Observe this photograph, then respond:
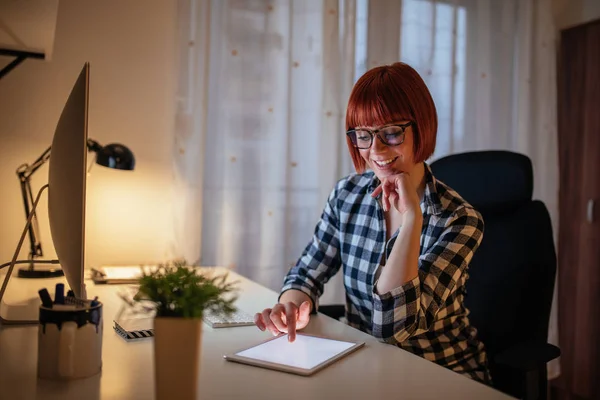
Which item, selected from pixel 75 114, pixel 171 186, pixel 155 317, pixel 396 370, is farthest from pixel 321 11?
pixel 155 317

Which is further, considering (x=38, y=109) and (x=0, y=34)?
(x=38, y=109)

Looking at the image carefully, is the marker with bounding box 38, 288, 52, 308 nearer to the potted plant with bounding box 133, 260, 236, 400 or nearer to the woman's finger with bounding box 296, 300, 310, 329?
the potted plant with bounding box 133, 260, 236, 400

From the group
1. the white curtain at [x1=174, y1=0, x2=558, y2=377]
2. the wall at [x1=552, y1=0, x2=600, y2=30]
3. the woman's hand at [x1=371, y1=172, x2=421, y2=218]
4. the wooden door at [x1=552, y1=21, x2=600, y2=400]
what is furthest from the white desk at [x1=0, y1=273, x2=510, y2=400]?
the wall at [x1=552, y1=0, x2=600, y2=30]

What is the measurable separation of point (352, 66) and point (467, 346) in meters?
1.31

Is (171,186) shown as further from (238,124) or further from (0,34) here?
(0,34)

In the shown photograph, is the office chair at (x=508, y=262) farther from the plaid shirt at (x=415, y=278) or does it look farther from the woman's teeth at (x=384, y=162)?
the woman's teeth at (x=384, y=162)

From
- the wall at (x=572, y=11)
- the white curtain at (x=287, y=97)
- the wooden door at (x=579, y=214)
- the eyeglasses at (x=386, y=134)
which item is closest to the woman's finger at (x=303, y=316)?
the eyeglasses at (x=386, y=134)

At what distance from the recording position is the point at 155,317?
2.20 ft

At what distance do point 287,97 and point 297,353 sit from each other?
1.34 meters

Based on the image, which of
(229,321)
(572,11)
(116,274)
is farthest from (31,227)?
(572,11)

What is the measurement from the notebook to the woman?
0.75 ft

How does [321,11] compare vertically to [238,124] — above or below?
above

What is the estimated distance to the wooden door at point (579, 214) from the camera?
100 inches

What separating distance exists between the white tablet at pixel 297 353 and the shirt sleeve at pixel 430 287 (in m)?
0.09
